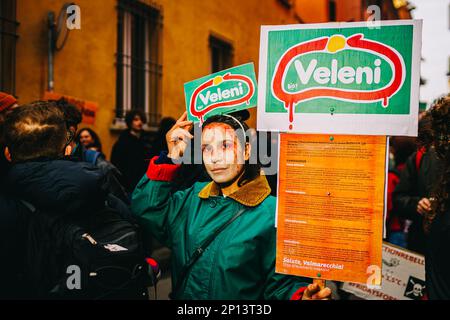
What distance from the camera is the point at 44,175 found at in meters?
1.65

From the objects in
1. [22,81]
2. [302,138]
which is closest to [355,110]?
[302,138]

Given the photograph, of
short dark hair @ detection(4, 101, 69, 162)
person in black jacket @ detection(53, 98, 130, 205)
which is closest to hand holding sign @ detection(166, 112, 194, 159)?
short dark hair @ detection(4, 101, 69, 162)

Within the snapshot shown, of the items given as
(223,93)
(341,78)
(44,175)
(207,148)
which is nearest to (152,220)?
(207,148)

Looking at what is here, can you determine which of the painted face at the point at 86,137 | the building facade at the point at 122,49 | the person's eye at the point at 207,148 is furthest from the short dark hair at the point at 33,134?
the building facade at the point at 122,49

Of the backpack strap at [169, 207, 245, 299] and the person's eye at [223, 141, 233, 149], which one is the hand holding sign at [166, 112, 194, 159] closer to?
the person's eye at [223, 141, 233, 149]

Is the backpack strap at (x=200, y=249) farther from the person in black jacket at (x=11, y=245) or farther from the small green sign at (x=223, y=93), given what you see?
the person in black jacket at (x=11, y=245)

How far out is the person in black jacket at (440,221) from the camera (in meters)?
1.68

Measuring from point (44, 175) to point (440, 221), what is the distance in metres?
1.44

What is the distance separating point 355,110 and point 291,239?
0.50 metres

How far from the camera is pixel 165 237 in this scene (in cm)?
204

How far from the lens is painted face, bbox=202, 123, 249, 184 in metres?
1.91

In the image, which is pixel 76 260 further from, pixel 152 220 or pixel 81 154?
pixel 81 154

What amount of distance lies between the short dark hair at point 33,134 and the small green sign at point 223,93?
1.81 feet

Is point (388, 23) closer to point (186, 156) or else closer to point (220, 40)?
point (186, 156)
